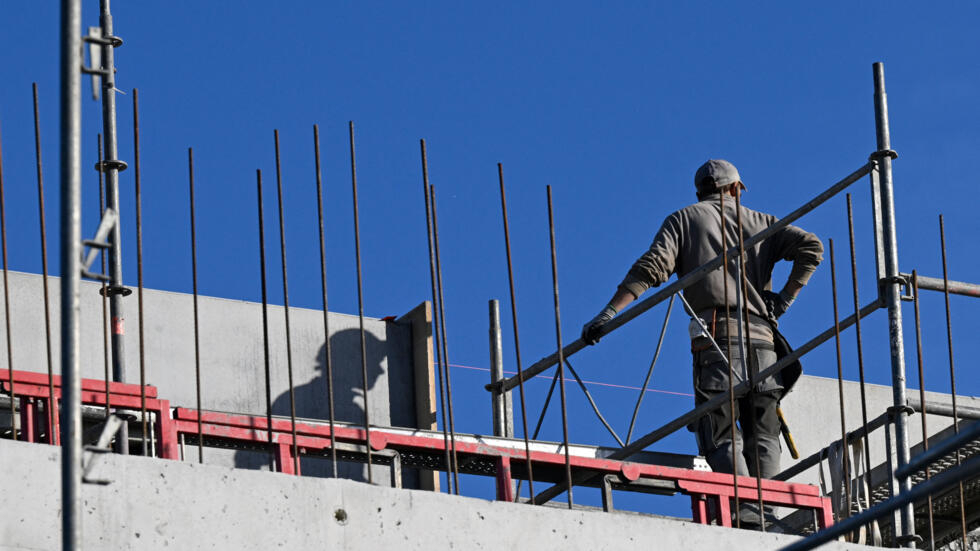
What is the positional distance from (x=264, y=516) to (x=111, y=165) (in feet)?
8.89

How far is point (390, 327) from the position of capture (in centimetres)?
1299

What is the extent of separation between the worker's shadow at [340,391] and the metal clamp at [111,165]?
2.62m

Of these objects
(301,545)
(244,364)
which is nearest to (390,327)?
(244,364)

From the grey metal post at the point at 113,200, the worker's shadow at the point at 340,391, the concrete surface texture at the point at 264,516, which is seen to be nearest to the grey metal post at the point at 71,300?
the concrete surface texture at the point at 264,516

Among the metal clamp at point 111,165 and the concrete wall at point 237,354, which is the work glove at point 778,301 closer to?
the concrete wall at point 237,354

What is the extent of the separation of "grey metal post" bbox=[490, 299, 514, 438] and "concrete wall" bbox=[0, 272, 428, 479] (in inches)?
24.1

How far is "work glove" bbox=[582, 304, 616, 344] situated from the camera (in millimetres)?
11039

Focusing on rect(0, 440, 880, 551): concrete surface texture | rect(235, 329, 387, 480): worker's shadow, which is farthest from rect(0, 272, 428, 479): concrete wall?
rect(0, 440, 880, 551): concrete surface texture

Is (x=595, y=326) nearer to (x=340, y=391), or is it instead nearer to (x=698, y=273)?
(x=698, y=273)

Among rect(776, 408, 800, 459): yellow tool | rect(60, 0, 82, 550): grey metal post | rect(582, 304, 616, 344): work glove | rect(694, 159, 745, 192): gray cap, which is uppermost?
rect(694, 159, 745, 192): gray cap

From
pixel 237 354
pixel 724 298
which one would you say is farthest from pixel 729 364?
pixel 237 354

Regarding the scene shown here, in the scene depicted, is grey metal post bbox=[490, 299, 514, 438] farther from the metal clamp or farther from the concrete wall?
the metal clamp

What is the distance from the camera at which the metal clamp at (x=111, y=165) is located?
1000cm

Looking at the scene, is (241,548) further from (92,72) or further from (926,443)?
(926,443)
